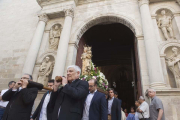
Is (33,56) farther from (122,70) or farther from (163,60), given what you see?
(122,70)

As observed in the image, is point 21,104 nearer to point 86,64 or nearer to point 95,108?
point 95,108

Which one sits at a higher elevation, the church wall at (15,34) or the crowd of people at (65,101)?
the church wall at (15,34)

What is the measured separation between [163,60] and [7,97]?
613 cm

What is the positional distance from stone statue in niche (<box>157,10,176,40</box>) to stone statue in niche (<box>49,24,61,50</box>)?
A: 611 centimetres

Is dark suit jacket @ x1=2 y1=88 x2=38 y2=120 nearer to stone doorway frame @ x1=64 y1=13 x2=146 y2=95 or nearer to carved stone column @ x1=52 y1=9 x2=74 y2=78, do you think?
carved stone column @ x1=52 y1=9 x2=74 y2=78

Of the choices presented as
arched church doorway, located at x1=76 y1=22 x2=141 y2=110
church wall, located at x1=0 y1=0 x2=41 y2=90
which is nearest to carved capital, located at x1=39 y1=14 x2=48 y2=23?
church wall, located at x1=0 y1=0 x2=41 y2=90

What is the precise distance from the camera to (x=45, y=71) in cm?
721

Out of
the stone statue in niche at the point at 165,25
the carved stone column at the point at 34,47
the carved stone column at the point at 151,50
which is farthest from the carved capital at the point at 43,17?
the stone statue in niche at the point at 165,25

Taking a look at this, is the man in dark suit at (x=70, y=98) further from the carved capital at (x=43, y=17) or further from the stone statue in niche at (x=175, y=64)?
the carved capital at (x=43, y=17)

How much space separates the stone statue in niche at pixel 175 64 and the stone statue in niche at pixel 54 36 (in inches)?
249

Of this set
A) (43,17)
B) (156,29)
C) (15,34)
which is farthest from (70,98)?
(15,34)

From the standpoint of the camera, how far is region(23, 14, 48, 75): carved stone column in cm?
710

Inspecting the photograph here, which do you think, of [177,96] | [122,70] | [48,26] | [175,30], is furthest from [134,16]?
[122,70]

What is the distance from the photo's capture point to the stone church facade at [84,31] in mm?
5500
